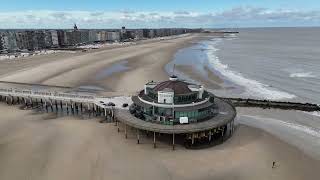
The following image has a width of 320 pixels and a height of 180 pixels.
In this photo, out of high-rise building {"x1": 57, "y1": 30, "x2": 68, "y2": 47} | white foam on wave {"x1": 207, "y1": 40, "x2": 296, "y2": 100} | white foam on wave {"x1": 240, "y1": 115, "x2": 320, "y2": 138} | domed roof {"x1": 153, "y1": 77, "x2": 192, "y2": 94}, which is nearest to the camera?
domed roof {"x1": 153, "y1": 77, "x2": 192, "y2": 94}

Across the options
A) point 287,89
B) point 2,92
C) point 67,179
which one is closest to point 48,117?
point 2,92

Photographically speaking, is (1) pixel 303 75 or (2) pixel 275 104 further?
A: (1) pixel 303 75

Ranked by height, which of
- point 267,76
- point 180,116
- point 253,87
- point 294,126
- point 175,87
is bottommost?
point 294,126

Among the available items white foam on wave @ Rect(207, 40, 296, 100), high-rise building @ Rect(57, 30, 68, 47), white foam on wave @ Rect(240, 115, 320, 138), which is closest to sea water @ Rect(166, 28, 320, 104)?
white foam on wave @ Rect(207, 40, 296, 100)

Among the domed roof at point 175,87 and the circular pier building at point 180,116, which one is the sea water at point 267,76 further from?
the domed roof at point 175,87

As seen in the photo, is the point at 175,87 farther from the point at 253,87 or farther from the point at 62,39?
the point at 62,39

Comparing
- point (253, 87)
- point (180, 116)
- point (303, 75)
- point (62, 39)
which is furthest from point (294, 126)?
point (62, 39)

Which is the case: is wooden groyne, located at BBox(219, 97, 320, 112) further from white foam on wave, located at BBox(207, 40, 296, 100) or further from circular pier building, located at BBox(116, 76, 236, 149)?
circular pier building, located at BBox(116, 76, 236, 149)

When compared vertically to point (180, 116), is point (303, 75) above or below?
below

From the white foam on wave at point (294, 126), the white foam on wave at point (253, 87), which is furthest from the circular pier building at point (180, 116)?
the white foam on wave at point (253, 87)
